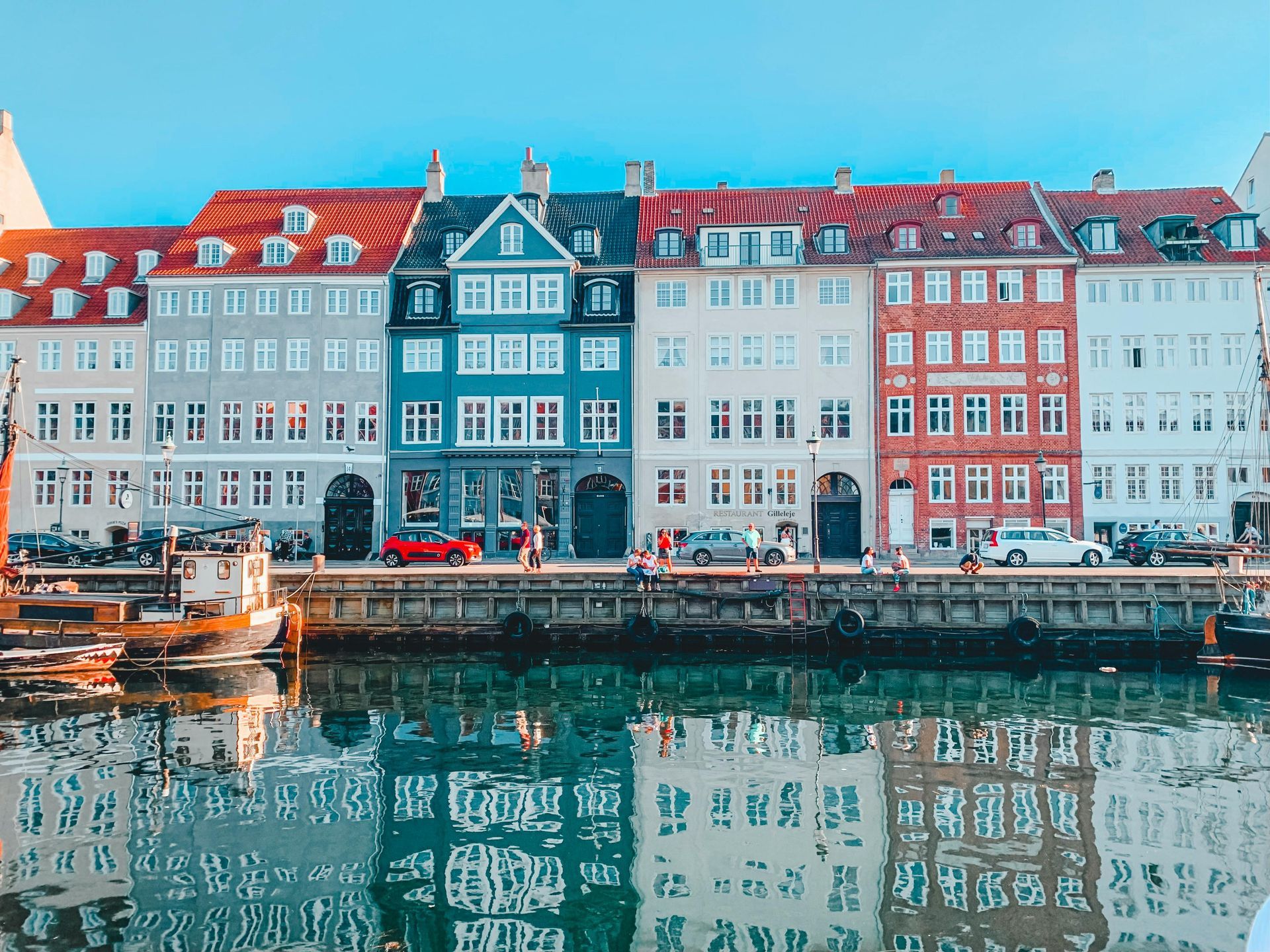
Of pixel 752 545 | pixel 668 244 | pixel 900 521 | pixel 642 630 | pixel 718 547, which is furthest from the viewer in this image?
pixel 668 244

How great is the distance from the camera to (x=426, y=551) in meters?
34.7

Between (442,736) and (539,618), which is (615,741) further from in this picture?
(539,618)

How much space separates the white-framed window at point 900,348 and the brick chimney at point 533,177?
19.6m

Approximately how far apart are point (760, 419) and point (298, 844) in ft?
102

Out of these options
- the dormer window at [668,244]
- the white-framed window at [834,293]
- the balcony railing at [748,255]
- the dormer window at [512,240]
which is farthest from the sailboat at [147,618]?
the white-framed window at [834,293]

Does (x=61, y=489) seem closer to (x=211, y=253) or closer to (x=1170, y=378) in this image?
(x=211, y=253)

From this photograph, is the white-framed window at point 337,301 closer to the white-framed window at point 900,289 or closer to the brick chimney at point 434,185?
the brick chimney at point 434,185

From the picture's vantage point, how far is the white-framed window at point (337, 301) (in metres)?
42.0

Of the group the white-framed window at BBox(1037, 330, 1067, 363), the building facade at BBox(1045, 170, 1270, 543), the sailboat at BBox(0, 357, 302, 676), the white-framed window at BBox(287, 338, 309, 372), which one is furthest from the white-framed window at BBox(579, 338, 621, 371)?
the building facade at BBox(1045, 170, 1270, 543)

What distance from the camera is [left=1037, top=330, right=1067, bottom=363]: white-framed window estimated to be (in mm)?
40250

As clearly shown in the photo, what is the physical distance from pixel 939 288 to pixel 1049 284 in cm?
503

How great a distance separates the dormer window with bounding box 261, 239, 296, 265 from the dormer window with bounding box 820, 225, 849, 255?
84.8 ft

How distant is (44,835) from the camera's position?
13172 millimetres

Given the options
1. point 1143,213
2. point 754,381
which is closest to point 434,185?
point 754,381
